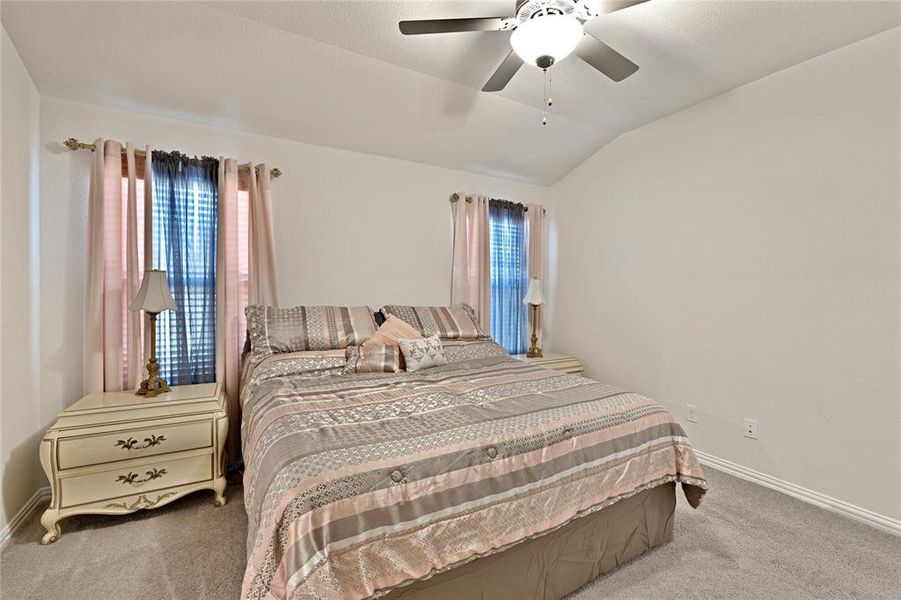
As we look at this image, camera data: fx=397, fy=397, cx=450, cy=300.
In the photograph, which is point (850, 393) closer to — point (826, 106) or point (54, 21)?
point (826, 106)

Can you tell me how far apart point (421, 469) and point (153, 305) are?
6.56 feet

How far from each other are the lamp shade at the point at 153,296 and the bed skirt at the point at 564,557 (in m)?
2.06

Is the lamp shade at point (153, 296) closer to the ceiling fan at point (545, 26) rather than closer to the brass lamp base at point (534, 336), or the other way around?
the ceiling fan at point (545, 26)

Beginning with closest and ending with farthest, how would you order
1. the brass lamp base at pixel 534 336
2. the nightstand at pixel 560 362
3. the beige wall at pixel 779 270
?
the beige wall at pixel 779 270, the nightstand at pixel 560 362, the brass lamp base at pixel 534 336

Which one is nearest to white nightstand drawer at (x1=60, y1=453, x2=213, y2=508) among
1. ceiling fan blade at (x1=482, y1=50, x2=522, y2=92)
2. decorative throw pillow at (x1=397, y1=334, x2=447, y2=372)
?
decorative throw pillow at (x1=397, y1=334, x2=447, y2=372)

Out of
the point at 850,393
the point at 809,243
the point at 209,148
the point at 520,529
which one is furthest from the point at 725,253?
the point at 209,148

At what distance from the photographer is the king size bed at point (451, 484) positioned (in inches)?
42.6

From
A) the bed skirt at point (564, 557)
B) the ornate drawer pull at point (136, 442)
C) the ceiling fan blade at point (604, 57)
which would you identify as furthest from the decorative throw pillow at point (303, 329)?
the ceiling fan blade at point (604, 57)

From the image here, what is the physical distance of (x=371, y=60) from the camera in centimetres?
246

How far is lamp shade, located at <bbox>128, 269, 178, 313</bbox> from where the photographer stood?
2.28m

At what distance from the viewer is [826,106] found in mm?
2318

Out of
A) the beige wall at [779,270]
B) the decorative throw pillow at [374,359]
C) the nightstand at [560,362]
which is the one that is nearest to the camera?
the beige wall at [779,270]

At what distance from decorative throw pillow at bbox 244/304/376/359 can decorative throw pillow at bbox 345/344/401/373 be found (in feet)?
0.63

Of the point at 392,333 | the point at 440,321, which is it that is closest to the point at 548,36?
the point at 392,333
